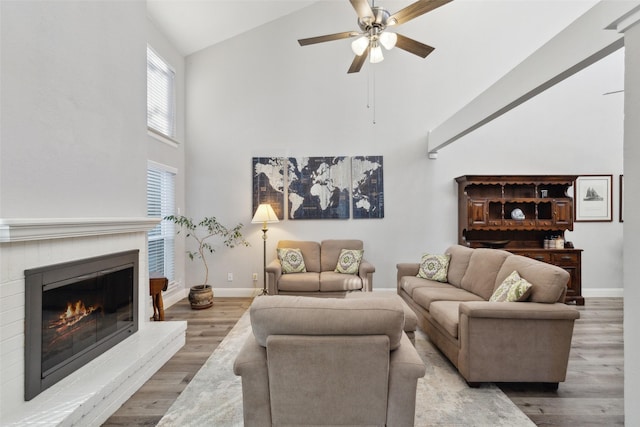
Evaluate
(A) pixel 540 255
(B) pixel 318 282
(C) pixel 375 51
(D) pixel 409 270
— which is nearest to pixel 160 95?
(C) pixel 375 51

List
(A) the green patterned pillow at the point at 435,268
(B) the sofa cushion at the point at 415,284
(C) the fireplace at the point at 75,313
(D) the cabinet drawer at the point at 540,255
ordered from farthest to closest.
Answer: (D) the cabinet drawer at the point at 540,255
(A) the green patterned pillow at the point at 435,268
(B) the sofa cushion at the point at 415,284
(C) the fireplace at the point at 75,313

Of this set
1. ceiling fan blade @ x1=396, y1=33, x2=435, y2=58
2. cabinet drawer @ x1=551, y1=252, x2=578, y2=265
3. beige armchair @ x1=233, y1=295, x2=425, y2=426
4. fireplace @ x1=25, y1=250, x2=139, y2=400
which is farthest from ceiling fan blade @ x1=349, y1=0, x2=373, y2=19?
cabinet drawer @ x1=551, y1=252, x2=578, y2=265

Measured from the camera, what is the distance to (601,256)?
4.98 meters

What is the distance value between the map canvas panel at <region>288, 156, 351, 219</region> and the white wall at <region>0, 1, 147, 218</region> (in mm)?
2437

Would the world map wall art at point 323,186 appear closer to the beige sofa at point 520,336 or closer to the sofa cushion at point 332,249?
the sofa cushion at point 332,249

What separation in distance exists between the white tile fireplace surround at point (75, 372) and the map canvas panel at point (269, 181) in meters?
2.46

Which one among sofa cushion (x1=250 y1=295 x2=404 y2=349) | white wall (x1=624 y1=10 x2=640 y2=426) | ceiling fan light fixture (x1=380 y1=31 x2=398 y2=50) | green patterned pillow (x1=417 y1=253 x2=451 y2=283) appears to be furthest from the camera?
green patterned pillow (x1=417 y1=253 x2=451 y2=283)

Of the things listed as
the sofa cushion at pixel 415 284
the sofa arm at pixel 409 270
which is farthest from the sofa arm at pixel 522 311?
the sofa arm at pixel 409 270

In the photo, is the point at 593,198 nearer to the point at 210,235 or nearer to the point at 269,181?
the point at 269,181

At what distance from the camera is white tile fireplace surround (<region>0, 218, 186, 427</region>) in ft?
5.53

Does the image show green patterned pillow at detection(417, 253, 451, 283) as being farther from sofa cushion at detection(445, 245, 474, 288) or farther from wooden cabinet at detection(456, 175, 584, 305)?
wooden cabinet at detection(456, 175, 584, 305)

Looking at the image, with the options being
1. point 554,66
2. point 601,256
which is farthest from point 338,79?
point 601,256

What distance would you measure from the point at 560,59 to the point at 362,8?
148 cm

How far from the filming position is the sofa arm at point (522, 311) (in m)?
2.26
